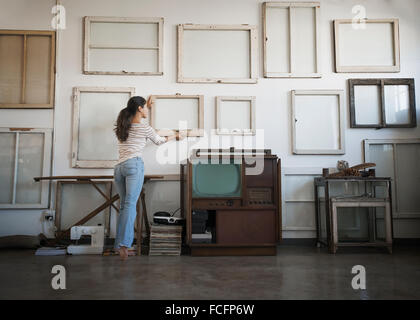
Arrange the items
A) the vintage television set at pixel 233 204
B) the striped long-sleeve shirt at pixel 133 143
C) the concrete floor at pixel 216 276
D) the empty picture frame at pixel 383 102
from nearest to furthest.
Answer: the concrete floor at pixel 216 276 → the striped long-sleeve shirt at pixel 133 143 → the vintage television set at pixel 233 204 → the empty picture frame at pixel 383 102

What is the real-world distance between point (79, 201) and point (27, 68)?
1.78 m

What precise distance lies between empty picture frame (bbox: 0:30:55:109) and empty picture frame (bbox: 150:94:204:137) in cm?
129

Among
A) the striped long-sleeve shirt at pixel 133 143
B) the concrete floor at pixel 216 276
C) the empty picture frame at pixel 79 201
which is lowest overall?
the concrete floor at pixel 216 276

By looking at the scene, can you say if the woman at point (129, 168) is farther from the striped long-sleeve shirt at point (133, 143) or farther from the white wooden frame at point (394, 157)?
the white wooden frame at point (394, 157)

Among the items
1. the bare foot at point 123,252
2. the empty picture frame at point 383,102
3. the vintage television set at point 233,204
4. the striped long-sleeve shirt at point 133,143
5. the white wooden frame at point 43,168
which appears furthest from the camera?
the empty picture frame at point 383,102

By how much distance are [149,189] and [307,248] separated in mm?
2004

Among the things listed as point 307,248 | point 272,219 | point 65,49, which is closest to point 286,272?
A: point 272,219

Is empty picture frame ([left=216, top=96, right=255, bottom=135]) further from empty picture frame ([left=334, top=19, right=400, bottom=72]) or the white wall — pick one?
empty picture frame ([left=334, top=19, right=400, bottom=72])

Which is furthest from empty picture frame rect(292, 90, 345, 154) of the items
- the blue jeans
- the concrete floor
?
the blue jeans

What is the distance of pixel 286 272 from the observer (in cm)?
308

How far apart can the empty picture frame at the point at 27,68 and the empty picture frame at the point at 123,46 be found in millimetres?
487

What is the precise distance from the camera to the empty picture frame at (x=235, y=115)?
4621 millimetres

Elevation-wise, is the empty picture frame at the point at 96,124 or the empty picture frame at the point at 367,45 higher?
the empty picture frame at the point at 367,45

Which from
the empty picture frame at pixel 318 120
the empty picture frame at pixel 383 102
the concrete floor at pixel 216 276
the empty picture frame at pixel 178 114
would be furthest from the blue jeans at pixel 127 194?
the empty picture frame at pixel 383 102
